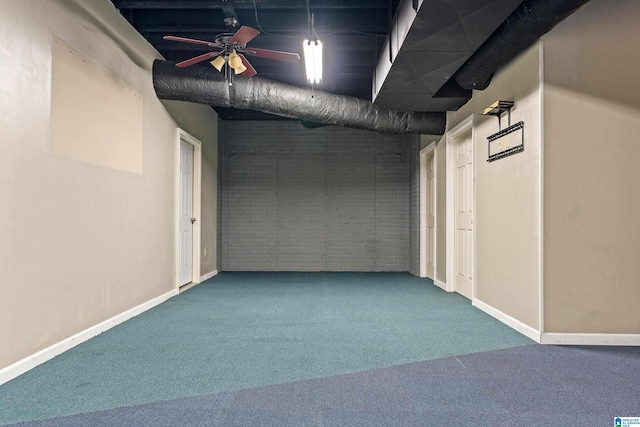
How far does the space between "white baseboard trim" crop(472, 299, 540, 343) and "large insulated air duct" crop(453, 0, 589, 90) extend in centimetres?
221

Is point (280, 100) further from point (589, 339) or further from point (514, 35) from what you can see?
point (589, 339)

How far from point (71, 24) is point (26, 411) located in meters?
2.68

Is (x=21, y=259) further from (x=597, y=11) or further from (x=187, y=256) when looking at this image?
(x=597, y=11)

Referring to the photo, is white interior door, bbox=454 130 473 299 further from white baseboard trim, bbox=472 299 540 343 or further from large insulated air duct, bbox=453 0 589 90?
large insulated air duct, bbox=453 0 589 90

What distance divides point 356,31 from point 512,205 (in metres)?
2.42

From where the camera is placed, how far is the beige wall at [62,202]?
266cm

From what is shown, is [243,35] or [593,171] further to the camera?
[243,35]

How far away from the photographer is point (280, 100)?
17.0 feet

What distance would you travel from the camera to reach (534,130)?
3.48m

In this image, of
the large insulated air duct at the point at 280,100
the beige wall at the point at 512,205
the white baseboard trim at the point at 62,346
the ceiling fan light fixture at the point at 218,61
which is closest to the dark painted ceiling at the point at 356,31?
the large insulated air duct at the point at 280,100

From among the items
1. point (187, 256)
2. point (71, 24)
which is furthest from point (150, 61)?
point (187, 256)

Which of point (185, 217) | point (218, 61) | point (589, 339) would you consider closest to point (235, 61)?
point (218, 61)

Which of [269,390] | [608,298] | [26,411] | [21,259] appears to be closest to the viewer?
[26,411]

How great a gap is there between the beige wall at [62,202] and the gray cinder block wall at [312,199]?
3.33 m
